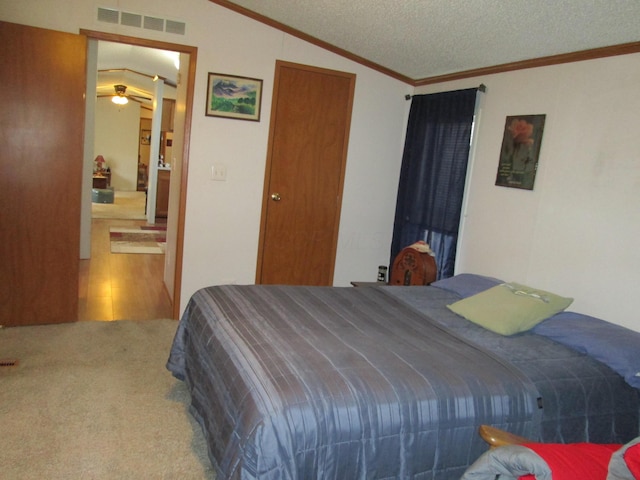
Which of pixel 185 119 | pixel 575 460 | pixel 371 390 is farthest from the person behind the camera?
pixel 185 119

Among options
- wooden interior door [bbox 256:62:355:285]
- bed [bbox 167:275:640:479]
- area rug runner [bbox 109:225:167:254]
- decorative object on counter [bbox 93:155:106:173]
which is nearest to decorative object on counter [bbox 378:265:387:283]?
wooden interior door [bbox 256:62:355:285]

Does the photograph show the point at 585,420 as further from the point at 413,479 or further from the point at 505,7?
the point at 505,7

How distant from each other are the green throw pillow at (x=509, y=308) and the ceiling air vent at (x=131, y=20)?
287 centimetres

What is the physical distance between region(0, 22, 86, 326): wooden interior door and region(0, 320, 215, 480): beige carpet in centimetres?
30

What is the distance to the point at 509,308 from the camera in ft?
8.25

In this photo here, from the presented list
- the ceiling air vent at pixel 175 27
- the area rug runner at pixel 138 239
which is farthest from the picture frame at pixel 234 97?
the area rug runner at pixel 138 239

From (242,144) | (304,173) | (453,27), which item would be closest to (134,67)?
(242,144)

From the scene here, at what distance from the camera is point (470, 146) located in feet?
11.9

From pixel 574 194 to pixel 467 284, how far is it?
800mm

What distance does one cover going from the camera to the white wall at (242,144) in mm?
3553

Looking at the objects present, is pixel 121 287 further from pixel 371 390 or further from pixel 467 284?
pixel 371 390

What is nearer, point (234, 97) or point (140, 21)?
point (140, 21)

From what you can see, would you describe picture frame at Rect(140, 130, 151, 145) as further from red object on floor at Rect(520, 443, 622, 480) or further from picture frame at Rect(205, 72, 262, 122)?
red object on floor at Rect(520, 443, 622, 480)

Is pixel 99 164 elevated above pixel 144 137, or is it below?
below
